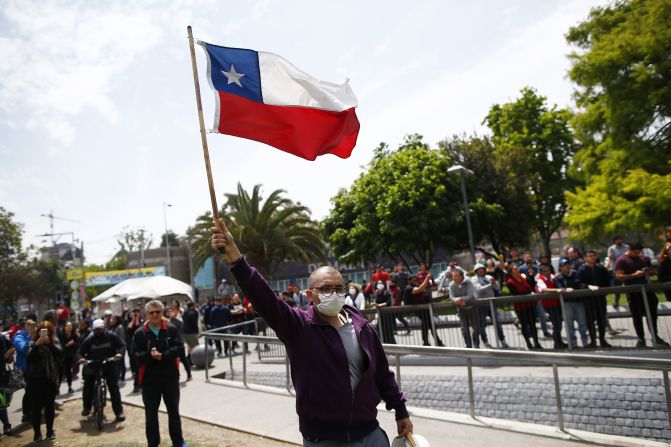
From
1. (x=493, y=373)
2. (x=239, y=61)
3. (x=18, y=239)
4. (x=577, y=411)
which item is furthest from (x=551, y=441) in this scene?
(x=18, y=239)

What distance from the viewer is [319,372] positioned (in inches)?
120

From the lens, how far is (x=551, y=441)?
5566 millimetres

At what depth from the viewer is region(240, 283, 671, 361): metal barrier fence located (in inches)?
350

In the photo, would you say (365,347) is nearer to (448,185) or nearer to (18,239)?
(448,185)

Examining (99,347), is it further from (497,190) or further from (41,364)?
(497,190)

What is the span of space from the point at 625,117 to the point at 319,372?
23362 mm

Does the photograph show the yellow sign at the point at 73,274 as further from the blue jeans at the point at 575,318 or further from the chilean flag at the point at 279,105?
the chilean flag at the point at 279,105

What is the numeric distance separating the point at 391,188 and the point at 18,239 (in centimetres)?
3542

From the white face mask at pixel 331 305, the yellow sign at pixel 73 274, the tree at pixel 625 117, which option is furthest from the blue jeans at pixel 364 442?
the yellow sign at pixel 73 274

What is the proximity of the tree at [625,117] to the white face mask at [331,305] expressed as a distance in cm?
2069

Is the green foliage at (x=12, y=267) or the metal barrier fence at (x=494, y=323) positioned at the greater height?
the green foliage at (x=12, y=267)

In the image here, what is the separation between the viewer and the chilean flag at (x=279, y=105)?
465cm

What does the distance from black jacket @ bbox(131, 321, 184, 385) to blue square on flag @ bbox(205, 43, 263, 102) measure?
4.05 m

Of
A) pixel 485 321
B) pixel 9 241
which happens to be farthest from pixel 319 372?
pixel 9 241
